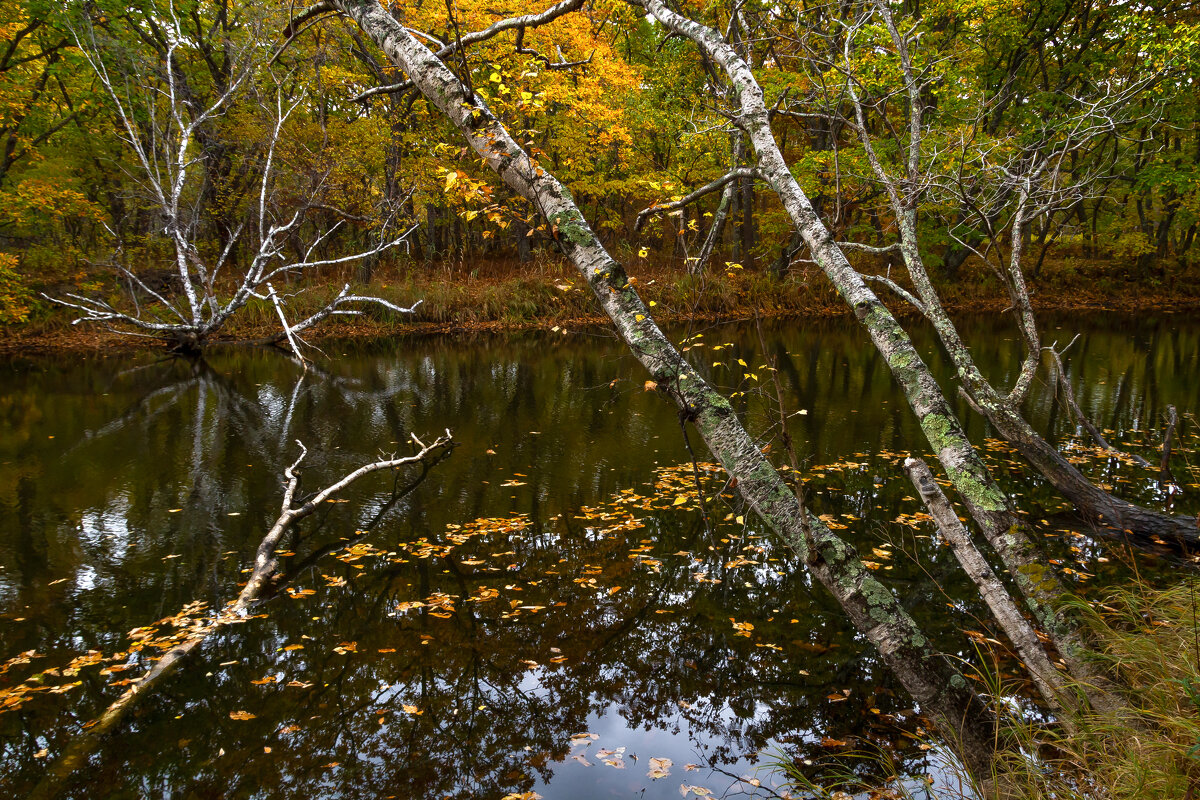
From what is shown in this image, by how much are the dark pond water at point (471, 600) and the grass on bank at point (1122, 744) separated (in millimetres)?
588

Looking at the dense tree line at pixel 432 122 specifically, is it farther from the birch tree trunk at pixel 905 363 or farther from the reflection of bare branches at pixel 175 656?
the birch tree trunk at pixel 905 363

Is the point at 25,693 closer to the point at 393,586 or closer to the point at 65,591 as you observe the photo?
the point at 65,591

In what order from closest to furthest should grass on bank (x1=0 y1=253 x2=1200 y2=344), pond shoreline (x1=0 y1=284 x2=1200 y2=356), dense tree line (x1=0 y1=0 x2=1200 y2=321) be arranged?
dense tree line (x1=0 y1=0 x2=1200 y2=321) → pond shoreline (x1=0 y1=284 x2=1200 y2=356) → grass on bank (x1=0 y1=253 x2=1200 y2=344)

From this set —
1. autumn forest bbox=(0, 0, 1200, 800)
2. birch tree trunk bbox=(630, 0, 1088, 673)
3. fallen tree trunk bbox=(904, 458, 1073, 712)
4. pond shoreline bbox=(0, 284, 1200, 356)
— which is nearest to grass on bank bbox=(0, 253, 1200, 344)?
pond shoreline bbox=(0, 284, 1200, 356)

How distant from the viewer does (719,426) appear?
240cm

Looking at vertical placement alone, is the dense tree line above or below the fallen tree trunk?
above

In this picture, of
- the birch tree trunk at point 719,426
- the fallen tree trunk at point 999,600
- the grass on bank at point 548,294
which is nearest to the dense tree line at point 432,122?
the grass on bank at point 548,294

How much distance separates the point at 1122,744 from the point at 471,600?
12.3ft

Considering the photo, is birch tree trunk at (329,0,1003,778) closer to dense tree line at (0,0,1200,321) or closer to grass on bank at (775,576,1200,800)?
grass on bank at (775,576,1200,800)

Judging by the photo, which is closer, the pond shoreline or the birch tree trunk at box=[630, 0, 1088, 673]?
the birch tree trunk at box=[630, 0, 1088, 673]

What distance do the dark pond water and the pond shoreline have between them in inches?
241

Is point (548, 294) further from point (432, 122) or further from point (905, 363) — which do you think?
point (905, 363)

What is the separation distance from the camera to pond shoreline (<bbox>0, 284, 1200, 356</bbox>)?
17.0 meters

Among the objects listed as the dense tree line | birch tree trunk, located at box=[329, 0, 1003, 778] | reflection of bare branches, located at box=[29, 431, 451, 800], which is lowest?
reflection of bare branches, located at box=[29, 431, 451, 800]
